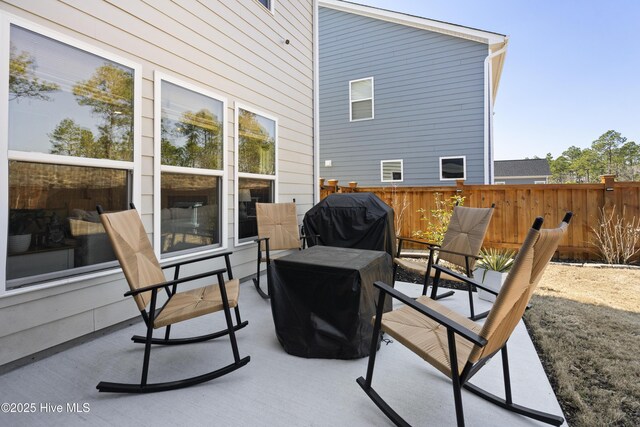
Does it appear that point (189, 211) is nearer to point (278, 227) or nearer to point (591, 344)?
point (278, 227)

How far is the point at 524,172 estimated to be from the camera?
22609 millimetres

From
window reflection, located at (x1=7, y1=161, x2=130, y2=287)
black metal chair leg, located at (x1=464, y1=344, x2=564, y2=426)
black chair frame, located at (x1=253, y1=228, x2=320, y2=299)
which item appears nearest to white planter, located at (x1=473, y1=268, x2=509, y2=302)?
black metal chair leg, located at (x1=464, y1=344, x2=564, y2=426)

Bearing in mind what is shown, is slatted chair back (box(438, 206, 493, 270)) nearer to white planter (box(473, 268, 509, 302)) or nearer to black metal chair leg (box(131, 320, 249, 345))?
white planter (box(473, 268, 509, 302))

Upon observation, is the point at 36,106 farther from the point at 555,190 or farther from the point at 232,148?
the point at 555,190

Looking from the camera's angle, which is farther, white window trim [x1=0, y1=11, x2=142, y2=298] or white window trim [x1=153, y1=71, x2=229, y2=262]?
white window trim [x1=153, y1=71, x2=229, y2=262]

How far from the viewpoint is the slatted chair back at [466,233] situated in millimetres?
3508

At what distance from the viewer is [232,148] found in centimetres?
391

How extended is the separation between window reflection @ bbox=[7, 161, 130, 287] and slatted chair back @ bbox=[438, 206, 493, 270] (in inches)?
137

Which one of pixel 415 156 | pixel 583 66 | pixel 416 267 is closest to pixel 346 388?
pixel 416 267

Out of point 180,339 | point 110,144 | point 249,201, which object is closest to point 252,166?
point 249,201

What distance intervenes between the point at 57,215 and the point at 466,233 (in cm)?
391

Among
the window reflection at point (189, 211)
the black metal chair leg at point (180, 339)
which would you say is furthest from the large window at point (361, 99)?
the black metal chair leg at point (180, 339)

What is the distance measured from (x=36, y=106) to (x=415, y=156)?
7975mm

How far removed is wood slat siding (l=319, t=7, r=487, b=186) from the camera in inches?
314
